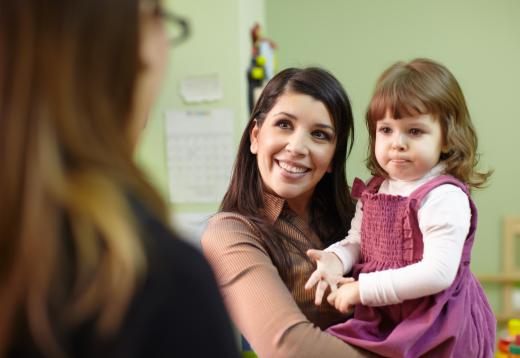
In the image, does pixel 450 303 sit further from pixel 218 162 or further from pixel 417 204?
pixel 218 162

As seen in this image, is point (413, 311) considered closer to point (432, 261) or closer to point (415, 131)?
point (432, 261)

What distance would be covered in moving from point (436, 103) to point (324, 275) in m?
0.48

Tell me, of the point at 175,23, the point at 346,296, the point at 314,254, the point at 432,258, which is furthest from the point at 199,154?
A: the point at 175,23

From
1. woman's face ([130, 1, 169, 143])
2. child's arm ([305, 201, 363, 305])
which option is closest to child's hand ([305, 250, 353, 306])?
child's arm ([305, 201, 363, 305])

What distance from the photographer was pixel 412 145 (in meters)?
1.26

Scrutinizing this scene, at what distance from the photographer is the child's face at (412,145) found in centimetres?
126

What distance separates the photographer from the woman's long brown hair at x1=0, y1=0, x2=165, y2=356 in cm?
46

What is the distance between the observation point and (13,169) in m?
0.47

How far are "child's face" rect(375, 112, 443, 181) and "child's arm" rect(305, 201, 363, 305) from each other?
23 centimetres

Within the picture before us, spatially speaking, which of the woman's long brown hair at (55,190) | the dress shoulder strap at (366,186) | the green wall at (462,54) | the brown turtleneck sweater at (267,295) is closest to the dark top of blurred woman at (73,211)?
the woman's long brown hair at (55,190)

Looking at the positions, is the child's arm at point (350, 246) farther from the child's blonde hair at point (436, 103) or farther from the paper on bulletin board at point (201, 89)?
the paper on bulletin board at point (201, 89)

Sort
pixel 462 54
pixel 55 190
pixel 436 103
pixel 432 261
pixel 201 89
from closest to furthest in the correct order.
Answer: pixel 55 190 < pixel 432 261 < pixel 436 103 < pixel 201 89 < pixel 462 54

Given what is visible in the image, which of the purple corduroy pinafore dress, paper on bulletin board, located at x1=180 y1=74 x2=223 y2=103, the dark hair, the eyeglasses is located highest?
paper on bulletin board, located at x1=180 y1=74 x2=223 y2=103

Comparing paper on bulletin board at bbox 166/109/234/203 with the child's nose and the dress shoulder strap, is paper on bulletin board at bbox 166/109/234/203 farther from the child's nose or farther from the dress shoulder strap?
the child's nose
